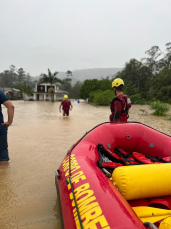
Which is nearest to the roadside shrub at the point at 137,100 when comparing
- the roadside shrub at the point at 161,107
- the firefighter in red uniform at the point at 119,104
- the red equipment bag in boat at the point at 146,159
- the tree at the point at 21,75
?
the roadside shrub at the point at 161,107

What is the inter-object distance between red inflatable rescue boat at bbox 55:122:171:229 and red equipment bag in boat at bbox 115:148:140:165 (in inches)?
0.6

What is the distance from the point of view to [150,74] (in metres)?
36.6

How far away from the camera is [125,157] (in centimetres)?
282

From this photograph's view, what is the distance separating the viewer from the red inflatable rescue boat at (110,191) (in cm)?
128

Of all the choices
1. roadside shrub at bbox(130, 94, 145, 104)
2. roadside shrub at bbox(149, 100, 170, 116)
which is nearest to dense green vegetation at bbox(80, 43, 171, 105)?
roadside shrub at bbox(130, 94, 145, 104)

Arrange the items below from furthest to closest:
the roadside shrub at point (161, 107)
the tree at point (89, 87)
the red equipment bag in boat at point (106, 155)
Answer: the tree at point (89, 87) → the roadside shrub at point (161, 107) → the red equipment bag in boat at point (106, 155)

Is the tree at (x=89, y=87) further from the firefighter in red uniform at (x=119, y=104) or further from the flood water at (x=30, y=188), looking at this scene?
the firefighter in red uniform at (x=119, y=104)

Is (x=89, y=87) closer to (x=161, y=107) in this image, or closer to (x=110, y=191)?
(x=161, y=107)

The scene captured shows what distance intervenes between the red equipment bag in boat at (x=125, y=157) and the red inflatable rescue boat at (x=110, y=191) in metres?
0.02

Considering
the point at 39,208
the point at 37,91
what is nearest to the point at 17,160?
the point at 39,208

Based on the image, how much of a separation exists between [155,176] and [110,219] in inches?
28.6

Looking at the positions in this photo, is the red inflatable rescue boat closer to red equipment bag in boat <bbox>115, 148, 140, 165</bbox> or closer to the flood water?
red equipment bag in boat <bbox>115, 148, 140, 165</bbox>

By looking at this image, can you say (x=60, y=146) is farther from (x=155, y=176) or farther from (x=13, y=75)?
(x=13, y=75)

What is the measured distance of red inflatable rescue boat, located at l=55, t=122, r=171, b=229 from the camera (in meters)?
1.28
